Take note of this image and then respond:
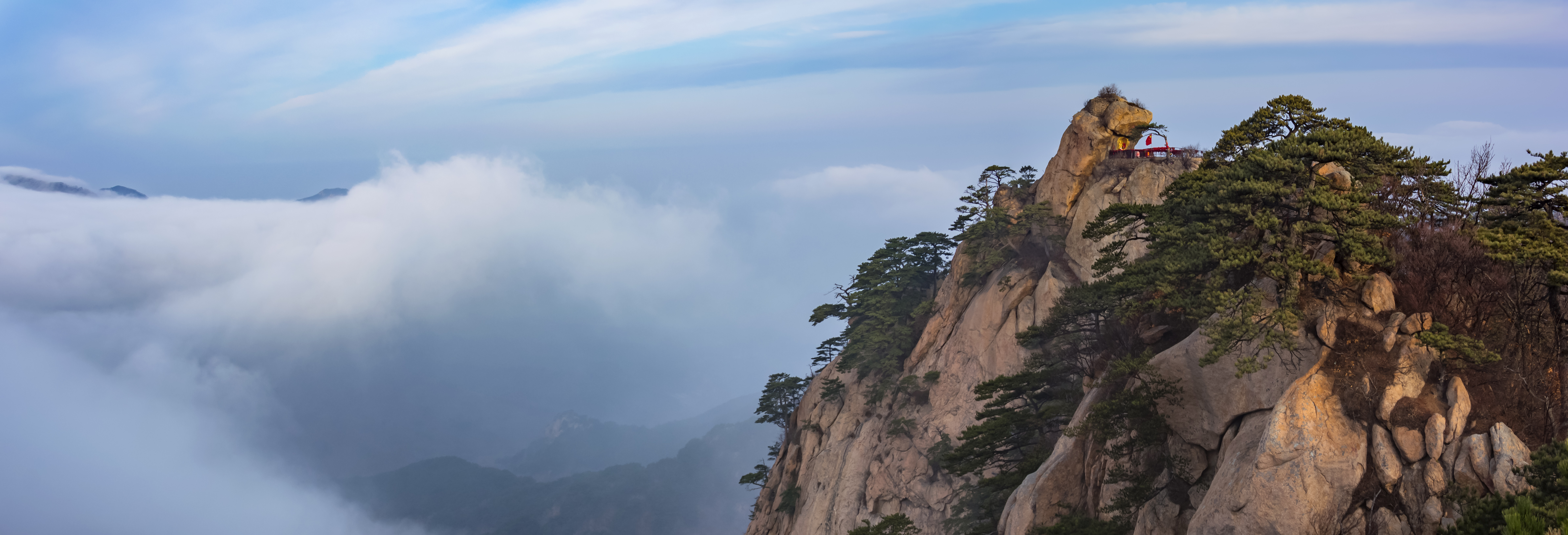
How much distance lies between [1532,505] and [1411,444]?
12.6 ft

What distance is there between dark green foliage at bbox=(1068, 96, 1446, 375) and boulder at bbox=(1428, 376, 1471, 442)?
11.5ft

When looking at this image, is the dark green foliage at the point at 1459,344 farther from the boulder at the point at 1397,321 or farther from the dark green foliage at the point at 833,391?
the dark green foliage at the point at 833,391

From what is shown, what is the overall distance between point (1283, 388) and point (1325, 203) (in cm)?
510

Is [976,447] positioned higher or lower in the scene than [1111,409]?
lower

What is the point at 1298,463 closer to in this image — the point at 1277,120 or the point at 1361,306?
the point at 1361,306

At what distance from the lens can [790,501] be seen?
6078 cm

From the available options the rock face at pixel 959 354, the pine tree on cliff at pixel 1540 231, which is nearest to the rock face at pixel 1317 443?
the pine tree on cliff at pixel 1540 231

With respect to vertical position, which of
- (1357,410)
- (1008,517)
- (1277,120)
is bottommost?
(1008,517)

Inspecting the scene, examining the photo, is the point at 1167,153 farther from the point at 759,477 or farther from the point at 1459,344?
the point at 759,477

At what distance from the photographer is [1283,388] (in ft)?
70.3

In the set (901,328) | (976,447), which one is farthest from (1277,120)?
(901,328)

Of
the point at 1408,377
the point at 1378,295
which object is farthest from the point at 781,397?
the point at 1408,377

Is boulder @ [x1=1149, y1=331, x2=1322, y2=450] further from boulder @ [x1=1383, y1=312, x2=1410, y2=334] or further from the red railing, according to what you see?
the red railing

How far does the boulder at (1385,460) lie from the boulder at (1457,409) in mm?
1071
